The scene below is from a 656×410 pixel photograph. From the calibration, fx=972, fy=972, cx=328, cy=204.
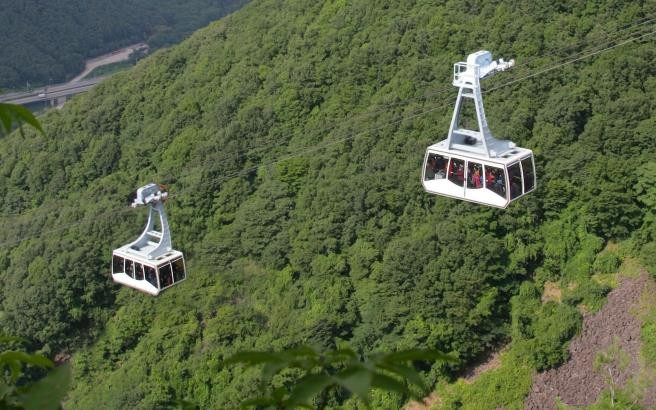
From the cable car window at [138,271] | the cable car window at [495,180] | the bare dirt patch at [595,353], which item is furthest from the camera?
the bare dirt patch at [595,353]

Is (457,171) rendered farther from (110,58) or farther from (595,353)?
(110,58)

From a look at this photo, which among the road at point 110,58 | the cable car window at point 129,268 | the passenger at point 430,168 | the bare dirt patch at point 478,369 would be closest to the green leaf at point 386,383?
the passenger at point 430,168

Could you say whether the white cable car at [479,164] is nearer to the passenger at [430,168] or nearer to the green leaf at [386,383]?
the passenger at [430,168]

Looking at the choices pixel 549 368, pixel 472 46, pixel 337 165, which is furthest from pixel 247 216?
pixel 549 368

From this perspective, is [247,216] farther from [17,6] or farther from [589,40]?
[17,6]

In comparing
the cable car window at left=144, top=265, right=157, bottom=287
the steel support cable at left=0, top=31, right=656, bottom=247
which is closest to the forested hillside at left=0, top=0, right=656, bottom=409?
the steel support cable at left=0, top=31, right=656, bottom=247

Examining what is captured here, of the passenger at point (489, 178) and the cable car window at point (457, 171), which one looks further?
the cable car window at point (457, 171)

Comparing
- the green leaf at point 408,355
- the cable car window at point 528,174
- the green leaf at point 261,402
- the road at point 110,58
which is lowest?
the road at point 110,58
